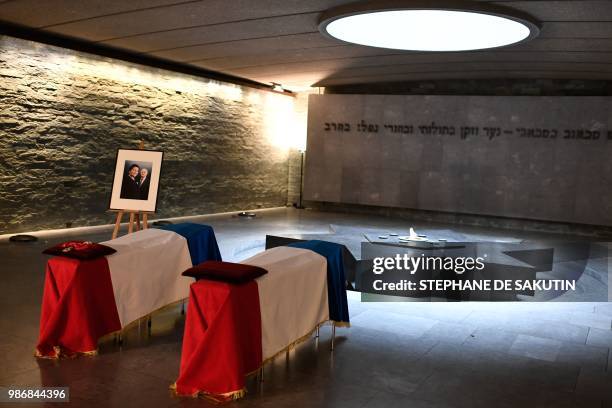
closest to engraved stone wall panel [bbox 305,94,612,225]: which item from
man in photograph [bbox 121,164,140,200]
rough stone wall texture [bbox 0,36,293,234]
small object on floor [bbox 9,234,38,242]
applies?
rough stone wall texture [bbox 0,36,293,234]

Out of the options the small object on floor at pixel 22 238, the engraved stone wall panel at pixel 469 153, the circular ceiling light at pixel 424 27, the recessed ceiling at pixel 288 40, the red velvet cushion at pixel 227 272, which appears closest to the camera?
the red velvet cushion at pixel 227 272

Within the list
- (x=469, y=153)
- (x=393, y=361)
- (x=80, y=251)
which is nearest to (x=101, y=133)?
(x=80, y=251)

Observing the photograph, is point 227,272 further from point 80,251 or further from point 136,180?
point 136,180

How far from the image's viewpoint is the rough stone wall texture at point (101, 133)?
8523 mm

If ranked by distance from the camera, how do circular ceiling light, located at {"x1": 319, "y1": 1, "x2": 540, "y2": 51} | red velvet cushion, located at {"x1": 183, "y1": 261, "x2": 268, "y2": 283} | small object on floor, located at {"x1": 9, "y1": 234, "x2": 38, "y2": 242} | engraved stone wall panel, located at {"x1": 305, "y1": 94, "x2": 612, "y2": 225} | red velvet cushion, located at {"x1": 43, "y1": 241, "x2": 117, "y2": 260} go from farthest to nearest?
engraved stone wall panel, located at {"x1": 305, "y1": 94, "x2": 612, "y2": 225}
small object on floor, located at {"x1": 9, "y1": 234, "x2": 38, "y2": 242}
circular ceiling light, located at {"x1": 319, "y1": 1, "x2": 540, "y2": 51}
red velvet cushion, located at {"x1": 43, "y1": 241, "x2": 117, "y2": 260}
red velvet cushion, located at {"x1": 183, "y1": 261, "x2": 268, "y2": 283}

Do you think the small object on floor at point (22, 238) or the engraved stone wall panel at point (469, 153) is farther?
the engraved stone wall panel at point (469, 153)

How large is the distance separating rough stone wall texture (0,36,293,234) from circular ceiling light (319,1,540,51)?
14.3ft

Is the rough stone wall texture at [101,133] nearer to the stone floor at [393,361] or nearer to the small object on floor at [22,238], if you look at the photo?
the small object on floor at [22,238]

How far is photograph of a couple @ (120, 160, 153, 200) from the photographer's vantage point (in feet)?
22.0

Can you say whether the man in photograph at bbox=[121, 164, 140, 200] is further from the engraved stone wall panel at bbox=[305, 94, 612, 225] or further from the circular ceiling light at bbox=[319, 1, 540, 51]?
the engraved stone wall panel at bbox=[305, 94, 612, 225]

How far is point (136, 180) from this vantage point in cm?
673

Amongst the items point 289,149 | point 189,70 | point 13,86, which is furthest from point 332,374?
point 289,149

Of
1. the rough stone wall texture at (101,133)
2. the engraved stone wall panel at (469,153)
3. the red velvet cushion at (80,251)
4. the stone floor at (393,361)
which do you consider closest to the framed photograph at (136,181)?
the stone floor at (393,361)

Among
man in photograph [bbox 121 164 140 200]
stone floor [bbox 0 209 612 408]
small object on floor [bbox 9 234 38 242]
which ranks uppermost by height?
man in photograph [bbox 121 164 140 200]
